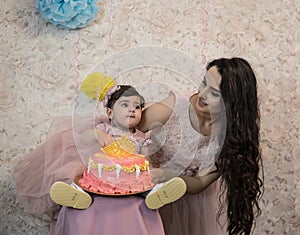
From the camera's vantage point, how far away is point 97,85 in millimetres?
1489

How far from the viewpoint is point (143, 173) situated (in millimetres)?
1423

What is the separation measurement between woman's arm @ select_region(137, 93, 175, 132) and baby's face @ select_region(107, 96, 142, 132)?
13 centimetres

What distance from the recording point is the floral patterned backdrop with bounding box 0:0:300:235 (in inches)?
74.6

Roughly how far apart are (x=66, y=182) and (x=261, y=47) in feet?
3.19

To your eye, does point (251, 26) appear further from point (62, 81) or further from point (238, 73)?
point (62, 81)

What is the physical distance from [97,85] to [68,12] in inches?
16.7

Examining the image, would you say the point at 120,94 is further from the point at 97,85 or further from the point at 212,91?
the point at 212,91

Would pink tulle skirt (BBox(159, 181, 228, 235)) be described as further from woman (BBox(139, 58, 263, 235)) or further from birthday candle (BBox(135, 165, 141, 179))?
birthday candle (BBox(135, 165, 141, 179))

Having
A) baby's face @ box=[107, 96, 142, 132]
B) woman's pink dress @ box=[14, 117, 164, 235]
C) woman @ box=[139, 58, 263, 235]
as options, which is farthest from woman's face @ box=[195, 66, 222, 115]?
woman's pink dress @ box=[14, 117, 164, 235]

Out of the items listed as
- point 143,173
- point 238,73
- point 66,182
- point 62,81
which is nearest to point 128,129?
point 143,173

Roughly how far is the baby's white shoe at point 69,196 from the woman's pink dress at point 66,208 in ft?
0.08

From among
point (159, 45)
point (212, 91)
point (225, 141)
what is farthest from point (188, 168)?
point (159, 45)

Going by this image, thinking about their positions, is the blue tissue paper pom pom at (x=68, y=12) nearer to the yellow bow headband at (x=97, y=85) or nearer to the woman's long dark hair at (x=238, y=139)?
the yellow bow headband at (x=97, y=85)

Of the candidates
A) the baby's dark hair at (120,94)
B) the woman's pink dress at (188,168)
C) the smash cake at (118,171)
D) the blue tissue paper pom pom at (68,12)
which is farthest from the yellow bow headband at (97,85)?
the blue tissue paper pom pom at (68,12)
